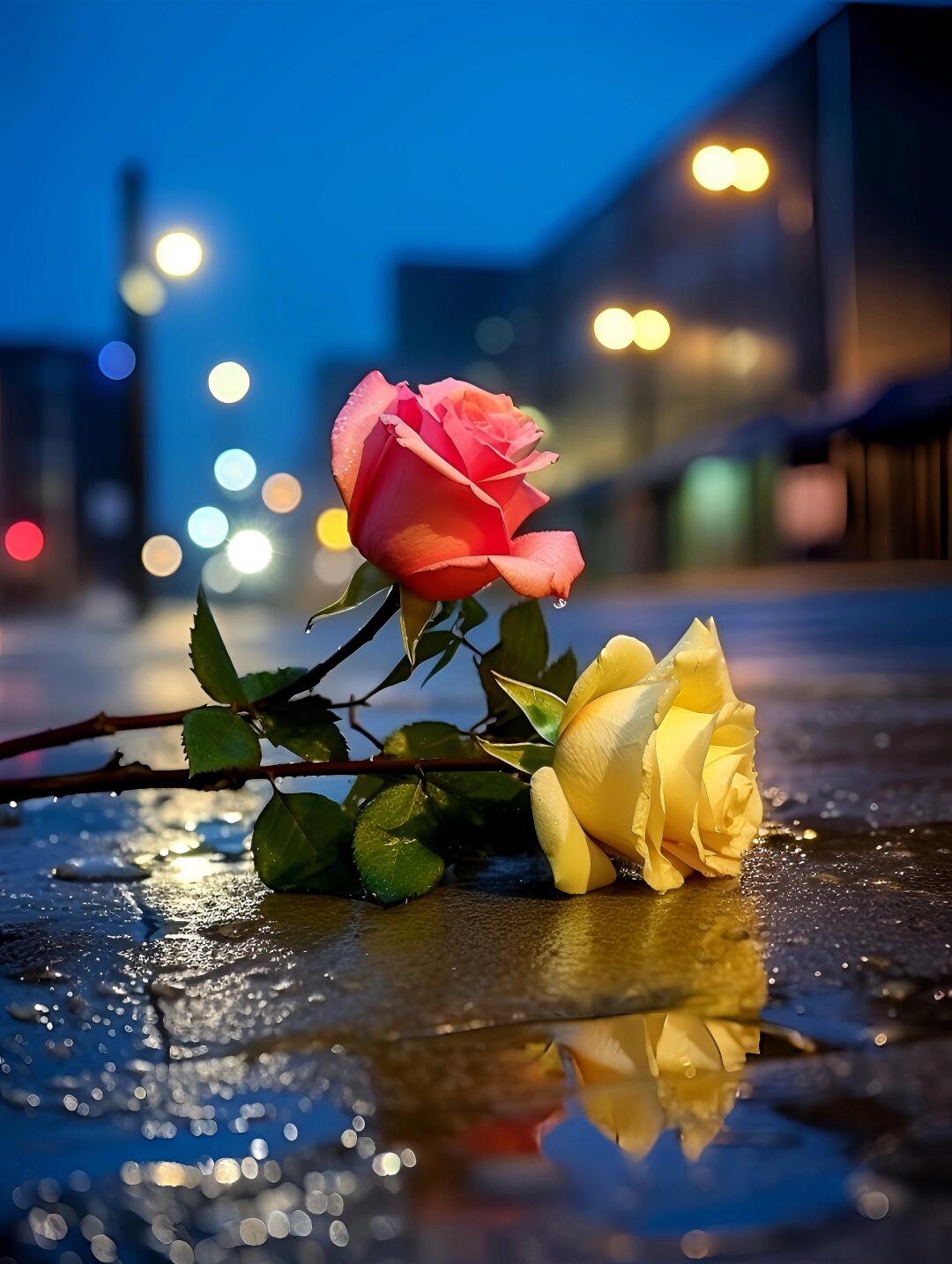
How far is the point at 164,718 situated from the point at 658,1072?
2.12 feet

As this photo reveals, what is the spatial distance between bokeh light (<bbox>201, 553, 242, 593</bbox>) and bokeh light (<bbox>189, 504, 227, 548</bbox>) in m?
1.23

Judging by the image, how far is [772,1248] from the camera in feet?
1.79

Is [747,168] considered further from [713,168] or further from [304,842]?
[304,842]

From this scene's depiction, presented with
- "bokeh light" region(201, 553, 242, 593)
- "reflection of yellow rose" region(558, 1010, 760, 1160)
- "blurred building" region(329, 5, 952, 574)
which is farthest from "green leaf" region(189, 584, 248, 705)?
"bokeh light" region(201, 553, 242, 593)

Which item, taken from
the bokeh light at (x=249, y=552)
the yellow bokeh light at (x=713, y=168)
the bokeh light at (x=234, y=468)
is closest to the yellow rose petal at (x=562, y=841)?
the yellow bokeh light at (x=713, y=168)

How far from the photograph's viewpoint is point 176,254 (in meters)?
11.4

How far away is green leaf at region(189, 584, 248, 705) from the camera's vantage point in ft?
3.88

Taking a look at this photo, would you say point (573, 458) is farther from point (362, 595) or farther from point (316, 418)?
point (316, 418)

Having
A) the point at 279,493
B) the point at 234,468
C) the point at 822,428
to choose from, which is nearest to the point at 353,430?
the point at 822,428

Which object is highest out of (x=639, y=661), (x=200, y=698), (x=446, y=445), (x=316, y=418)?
(x=316, y=418)

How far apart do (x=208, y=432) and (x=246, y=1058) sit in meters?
22.2

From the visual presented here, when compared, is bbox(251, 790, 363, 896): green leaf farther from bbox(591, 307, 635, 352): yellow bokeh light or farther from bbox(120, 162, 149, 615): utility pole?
bbox(120, 162, 149, 615): utility pole

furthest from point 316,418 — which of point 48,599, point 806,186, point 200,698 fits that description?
point 200,698

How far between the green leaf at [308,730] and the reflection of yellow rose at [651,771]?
25 cm
